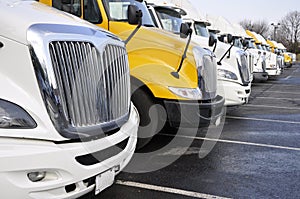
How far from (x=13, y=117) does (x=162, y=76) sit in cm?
272

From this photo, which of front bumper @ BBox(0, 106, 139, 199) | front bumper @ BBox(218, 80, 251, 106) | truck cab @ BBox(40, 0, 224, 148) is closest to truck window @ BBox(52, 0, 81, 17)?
truck cab @ BBox(40, 0, 224, 148)

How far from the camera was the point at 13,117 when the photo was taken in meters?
2.44

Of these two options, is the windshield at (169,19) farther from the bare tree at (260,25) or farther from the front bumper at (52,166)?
the bare tree at (260,25)

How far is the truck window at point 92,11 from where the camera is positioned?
525cm

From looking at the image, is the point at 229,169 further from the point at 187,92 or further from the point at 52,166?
the point at 52,166

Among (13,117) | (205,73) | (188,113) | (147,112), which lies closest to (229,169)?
(188,113)

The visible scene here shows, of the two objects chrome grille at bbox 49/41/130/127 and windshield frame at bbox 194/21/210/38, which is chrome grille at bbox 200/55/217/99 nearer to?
chrome grille at bbox 49/41/130/127

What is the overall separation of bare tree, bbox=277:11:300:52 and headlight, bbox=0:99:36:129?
77.0 m

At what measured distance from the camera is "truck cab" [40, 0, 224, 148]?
16.0 ft

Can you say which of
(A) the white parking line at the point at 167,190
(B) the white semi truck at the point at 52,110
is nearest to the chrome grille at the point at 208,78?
(A) the white parking line at the point at 167,190

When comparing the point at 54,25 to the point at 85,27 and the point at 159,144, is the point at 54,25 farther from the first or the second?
the point at 159,144

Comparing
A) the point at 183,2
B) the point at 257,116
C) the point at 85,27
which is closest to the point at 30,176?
the point at 85,27

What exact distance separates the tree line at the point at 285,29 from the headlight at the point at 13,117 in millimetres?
76788

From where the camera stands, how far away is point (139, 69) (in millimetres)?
4906
